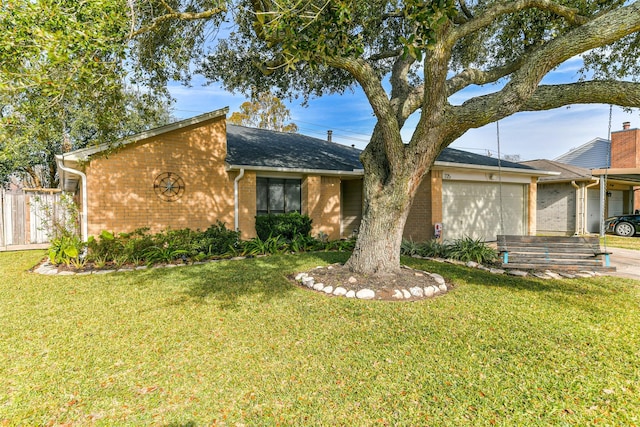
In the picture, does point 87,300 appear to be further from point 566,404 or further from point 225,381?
point 566,404

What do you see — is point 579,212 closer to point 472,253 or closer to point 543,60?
point 472,253

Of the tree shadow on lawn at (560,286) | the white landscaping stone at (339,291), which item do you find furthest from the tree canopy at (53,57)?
the tree shadow on lawn at (560,286)

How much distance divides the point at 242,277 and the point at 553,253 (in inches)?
275

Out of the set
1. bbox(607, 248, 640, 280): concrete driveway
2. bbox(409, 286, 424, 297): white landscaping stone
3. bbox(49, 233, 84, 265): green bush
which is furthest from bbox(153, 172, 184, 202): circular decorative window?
bbox(607, 248, 640, 280): concrete driveway

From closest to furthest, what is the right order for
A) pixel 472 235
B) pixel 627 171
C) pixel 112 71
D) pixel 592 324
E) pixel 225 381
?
pixel 225 381, pixel 592 324, pixel 112 71, pixel 472 235, pixel 627 171

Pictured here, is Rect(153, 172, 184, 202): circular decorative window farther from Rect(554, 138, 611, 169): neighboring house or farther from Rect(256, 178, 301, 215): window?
Rect(554, 138, 611, 169): neighboring house

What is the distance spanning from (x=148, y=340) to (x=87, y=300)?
7.64ft

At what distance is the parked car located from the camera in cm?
1482

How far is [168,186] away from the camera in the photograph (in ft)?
31.2

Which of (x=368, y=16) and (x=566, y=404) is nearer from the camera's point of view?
(x=566, y=404)

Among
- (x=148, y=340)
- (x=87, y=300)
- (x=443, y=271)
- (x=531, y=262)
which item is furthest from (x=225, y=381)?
(x=531, y=262)

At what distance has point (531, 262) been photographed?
7035 millimetres

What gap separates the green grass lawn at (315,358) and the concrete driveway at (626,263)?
201 centimetres

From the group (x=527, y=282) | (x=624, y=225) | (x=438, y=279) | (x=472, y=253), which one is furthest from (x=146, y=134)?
(x=624, y=225)
